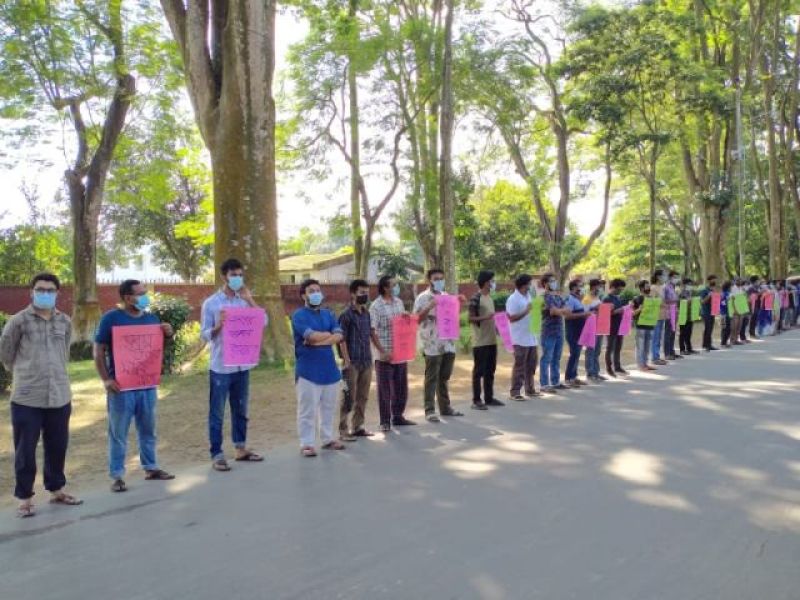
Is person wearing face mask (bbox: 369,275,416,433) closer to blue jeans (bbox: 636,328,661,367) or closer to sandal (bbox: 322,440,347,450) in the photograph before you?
sandal (bbox: 322,440,347,450)

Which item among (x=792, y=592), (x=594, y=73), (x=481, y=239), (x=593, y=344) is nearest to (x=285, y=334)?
(x=593, y=344)

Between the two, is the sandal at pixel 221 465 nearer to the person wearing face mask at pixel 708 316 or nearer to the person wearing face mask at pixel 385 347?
the person wearing face mask at pixel 385 347

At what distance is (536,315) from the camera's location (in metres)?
10.8

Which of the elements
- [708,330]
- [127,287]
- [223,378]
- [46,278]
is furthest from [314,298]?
[708,330]

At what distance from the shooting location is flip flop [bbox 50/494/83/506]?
5758 millimetres

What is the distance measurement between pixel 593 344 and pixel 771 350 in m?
7.14

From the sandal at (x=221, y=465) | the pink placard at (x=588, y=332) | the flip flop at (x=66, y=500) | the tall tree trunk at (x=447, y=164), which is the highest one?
the tall tree trunk at (x=447, y=164)

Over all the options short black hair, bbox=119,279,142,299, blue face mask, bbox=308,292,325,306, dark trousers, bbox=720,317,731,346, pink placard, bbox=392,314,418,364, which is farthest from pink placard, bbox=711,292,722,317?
short black hair, bbox=119,279,142,299

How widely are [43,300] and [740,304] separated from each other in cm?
1734

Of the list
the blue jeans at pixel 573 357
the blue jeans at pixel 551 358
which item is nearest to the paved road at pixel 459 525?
the blue jeans at pixel 551 358

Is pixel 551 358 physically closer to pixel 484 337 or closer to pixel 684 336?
pixel 484 337

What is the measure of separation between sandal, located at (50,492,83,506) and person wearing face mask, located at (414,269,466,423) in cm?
432

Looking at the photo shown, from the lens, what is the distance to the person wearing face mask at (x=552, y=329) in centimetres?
1095

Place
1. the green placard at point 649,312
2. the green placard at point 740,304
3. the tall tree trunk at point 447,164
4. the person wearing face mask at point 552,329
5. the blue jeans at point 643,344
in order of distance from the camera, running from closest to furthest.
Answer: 1. the person wearing face mask at point 552,329
2. the green placard at point 649,312
3. the blue jeans at point 643,344
4. the tall tree trunk at point 447,164
5. the green placard at point 740,304
